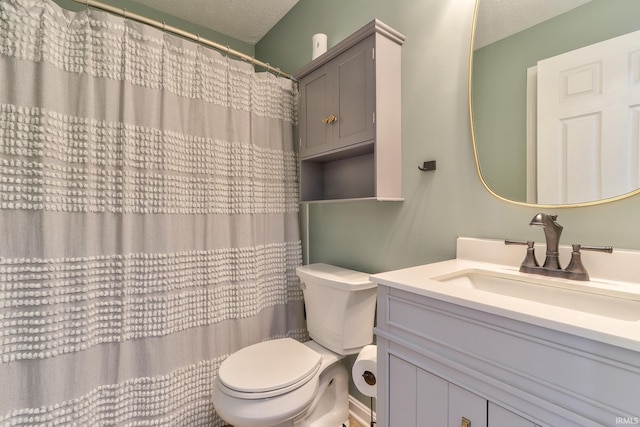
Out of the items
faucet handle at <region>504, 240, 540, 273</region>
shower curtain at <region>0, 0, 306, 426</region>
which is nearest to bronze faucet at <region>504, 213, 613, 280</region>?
faucet handle at <region>504, 240, 540, 273</region>

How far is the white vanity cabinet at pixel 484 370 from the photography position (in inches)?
17.8

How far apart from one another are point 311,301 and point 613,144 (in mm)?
1301

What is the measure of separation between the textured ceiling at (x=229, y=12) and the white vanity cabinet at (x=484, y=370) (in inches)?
80.4

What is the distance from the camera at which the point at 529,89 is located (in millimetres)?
901

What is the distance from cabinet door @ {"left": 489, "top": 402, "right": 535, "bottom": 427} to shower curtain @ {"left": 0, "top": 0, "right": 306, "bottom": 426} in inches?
48.8

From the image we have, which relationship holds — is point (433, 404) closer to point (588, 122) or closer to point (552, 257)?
point (552, 257)

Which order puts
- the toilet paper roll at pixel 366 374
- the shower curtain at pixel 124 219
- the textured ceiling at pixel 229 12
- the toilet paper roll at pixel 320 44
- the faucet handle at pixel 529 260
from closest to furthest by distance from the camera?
the faucet handle at pixel 529 260 → the shower curtain at pixel 124 219 → the toilet paper roll at pixel 366 374 → the toilet paper roll at pixel 320 44 → the textured ceiling at pixel 229 12

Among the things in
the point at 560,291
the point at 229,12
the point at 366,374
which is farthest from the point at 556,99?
the point at 229,12

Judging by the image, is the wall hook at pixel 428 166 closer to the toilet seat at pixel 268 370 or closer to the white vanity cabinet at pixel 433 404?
the white vanity cabinet at pixel 433 404

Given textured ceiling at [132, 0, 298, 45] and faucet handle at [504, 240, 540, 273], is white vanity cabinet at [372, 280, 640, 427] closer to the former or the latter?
faucet handle at [504, 240, 540, 273]

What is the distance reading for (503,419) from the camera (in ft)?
1.86

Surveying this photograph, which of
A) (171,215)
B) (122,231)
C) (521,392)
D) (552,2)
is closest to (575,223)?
(521,392)

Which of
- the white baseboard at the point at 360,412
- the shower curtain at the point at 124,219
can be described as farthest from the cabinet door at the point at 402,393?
the shower curtain at the point at 124,219

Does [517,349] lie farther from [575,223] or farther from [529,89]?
[529,89]
